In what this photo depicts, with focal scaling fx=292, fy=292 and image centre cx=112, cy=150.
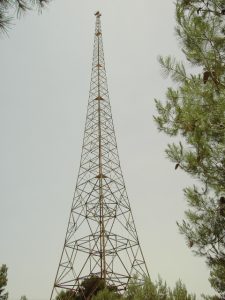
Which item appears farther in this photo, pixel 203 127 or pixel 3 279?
pixel 3 279

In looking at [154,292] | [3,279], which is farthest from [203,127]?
[3,279]

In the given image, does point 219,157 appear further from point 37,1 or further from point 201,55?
point 37,1

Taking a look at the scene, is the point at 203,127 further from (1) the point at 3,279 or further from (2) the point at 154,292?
(1) the point at 3,279

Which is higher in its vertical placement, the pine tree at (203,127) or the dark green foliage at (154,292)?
the pine tree at (203,127)

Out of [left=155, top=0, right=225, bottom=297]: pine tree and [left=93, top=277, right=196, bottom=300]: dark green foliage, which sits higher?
Answer: [left=155, top=0, right=225, bottom=297]: pine tree

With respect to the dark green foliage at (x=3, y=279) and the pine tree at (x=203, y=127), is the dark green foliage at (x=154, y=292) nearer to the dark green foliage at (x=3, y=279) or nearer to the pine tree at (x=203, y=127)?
the pine tree at (x=203, y=127)

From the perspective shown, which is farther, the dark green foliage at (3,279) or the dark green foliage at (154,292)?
the dark green foliage at (3,279)

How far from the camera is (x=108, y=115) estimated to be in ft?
55.8

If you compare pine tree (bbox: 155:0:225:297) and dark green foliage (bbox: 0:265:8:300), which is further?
dark green foliage (bbox: 0:265:8:300)

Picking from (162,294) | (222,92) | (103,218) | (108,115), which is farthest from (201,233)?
(108,115)

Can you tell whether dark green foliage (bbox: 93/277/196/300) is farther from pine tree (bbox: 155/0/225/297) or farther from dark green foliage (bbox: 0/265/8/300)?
dark green foliage (bbox: 0/265/8/300)

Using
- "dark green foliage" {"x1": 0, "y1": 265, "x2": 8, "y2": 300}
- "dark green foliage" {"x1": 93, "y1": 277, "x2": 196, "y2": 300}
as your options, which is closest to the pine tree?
"dark green foliage" {"x1": 93, "y1": 277, "x2": 196, "y2": 300}

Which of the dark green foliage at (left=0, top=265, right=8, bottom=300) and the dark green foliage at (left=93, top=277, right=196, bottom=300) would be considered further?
the dark green foliage at (left=0, top=265, right=8, bottom=300)

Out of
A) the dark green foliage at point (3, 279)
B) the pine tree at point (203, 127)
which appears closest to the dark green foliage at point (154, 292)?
the pine tree at point (203, 127)
